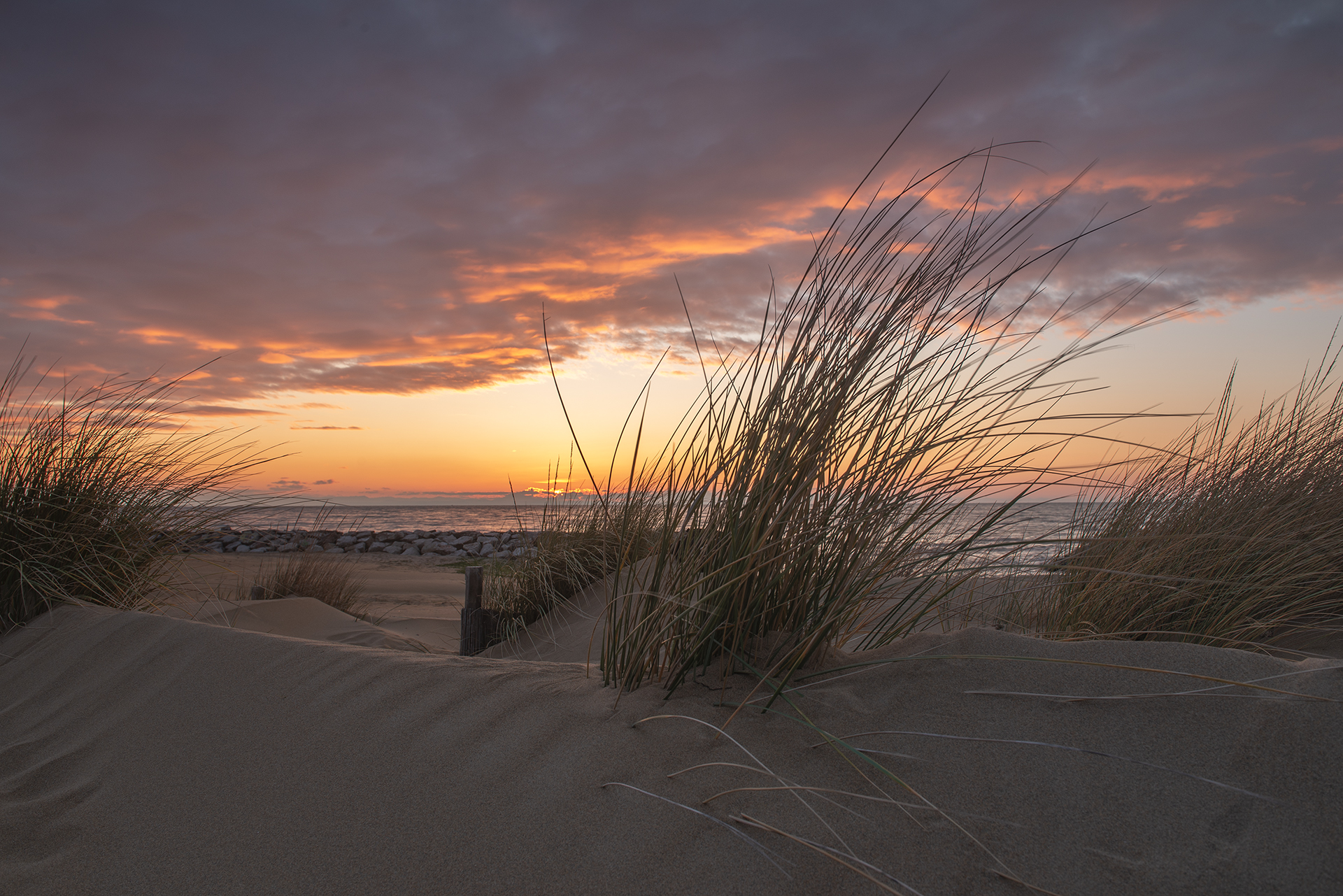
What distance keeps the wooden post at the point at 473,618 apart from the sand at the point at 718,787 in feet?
8.73

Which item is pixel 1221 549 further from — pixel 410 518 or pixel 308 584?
pixel 410 518

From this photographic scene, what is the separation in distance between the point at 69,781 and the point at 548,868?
1.33m

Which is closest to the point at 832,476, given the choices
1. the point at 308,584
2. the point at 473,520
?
the point at 308,584

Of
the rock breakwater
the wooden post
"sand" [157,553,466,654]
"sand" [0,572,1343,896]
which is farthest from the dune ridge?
the rock breakwater

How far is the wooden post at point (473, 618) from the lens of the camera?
174 inches

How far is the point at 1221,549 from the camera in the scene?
2.41 metres

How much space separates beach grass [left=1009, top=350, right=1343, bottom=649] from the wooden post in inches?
123

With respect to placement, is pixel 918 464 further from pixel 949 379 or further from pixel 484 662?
pixel 484 662

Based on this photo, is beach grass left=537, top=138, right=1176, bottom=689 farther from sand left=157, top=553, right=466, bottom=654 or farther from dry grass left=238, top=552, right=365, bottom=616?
dry grass left=238, top=552, right=365, bottom=616

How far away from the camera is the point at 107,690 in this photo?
2.09 meters

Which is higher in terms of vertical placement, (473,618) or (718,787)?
(718,787)

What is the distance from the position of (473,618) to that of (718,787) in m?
3.55

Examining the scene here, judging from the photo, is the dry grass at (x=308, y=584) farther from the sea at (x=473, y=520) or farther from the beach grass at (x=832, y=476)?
the beach grass at (x=832, y=476)

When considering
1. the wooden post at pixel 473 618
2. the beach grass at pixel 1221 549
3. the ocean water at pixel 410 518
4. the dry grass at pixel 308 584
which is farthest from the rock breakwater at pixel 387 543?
the beach grass at pixel 1221 549
